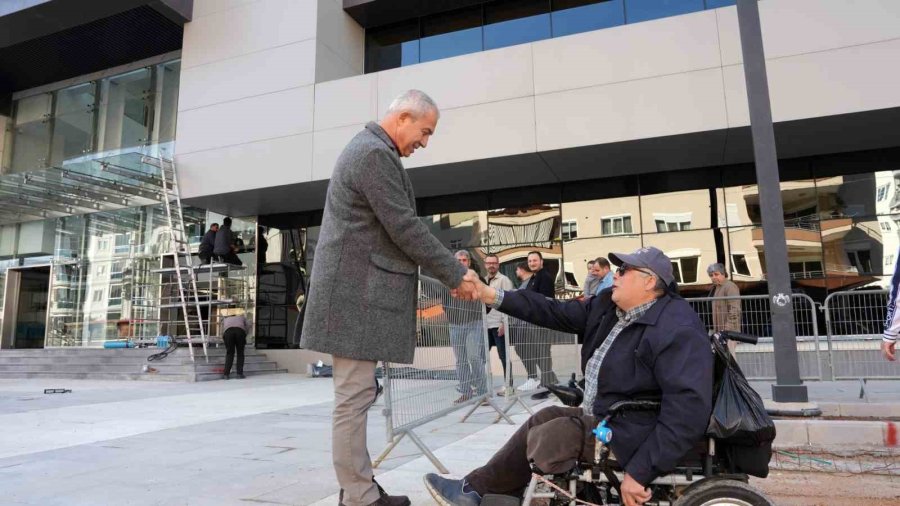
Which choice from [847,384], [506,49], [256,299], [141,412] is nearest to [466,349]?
[141,412]

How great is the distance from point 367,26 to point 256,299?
788 centimetres

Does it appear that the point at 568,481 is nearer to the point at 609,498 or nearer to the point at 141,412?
the point at 609,498

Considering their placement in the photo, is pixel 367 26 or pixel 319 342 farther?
pixel 367 26

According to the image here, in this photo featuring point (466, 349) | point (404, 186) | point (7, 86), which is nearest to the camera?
point (404, 186)

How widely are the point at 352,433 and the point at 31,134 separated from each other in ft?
74.6

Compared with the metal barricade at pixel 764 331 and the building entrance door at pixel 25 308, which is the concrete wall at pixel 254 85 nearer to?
the metal barricade at pixel 764 331

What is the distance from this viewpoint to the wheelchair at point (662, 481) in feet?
7.58

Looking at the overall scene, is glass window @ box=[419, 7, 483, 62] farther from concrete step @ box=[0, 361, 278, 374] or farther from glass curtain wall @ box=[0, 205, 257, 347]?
concrete step @ box=[0, 361, 278, 374]

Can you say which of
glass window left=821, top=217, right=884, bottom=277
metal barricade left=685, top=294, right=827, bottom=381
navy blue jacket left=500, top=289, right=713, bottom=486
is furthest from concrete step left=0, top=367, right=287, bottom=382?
glass window left=821, top=217, right=884, bottom=277

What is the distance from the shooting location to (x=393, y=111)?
122 inches

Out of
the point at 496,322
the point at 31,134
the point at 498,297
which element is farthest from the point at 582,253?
the point at 31,134

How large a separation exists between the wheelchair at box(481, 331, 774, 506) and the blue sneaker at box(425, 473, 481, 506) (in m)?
0.21

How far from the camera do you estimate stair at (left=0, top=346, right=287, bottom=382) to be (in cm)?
1258

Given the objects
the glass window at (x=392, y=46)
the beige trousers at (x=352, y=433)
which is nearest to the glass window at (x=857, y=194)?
the glass window at (x=392, y=46)
